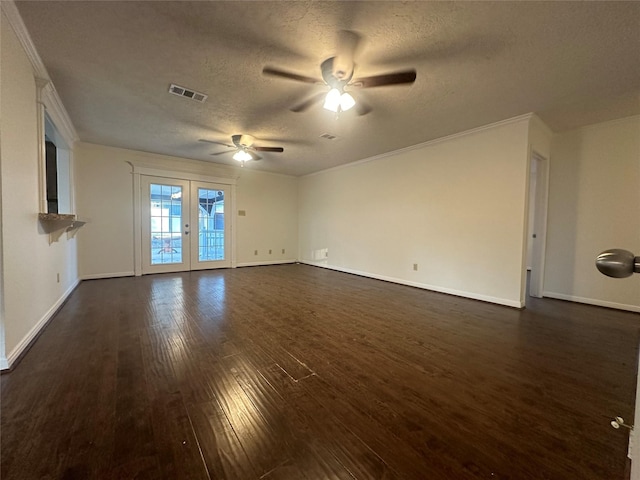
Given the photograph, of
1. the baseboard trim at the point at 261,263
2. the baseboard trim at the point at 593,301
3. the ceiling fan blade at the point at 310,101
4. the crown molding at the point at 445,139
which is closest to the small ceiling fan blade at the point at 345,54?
the ceiling fan blade at the point at 310,101

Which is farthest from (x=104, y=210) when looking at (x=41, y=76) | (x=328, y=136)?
(x=328, y=136)

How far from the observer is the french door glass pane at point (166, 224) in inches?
219

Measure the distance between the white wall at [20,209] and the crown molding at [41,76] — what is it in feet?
0.14

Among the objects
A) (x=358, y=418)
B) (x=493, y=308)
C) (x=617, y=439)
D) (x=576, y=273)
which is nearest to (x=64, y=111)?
(x=358, y=418)

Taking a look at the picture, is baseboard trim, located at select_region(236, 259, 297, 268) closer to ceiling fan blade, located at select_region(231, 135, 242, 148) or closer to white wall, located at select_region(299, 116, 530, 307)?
white wall, located at select_region(299, 116, 530, 307)

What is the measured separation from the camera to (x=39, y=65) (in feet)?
7.92

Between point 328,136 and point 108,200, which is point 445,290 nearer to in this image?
point 328,136

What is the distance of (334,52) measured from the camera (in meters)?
2.18

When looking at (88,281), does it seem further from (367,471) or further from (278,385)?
(367,471)

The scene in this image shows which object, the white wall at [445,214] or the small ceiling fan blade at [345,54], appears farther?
the white wall at [445,214]

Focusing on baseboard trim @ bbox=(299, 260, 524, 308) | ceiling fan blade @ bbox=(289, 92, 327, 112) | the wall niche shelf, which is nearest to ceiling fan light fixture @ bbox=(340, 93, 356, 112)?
ceiling fan blade @ bbox=(289, 92, 327, 112)

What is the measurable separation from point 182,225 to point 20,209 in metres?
3.75

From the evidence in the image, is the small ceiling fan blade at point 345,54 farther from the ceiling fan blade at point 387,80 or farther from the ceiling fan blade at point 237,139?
the ceiling fan blade at point 237,139

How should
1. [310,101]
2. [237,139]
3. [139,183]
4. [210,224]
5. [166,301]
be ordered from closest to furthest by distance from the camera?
[310,101] < [166,301] < [237,139] < [139,183] < [210,224]
